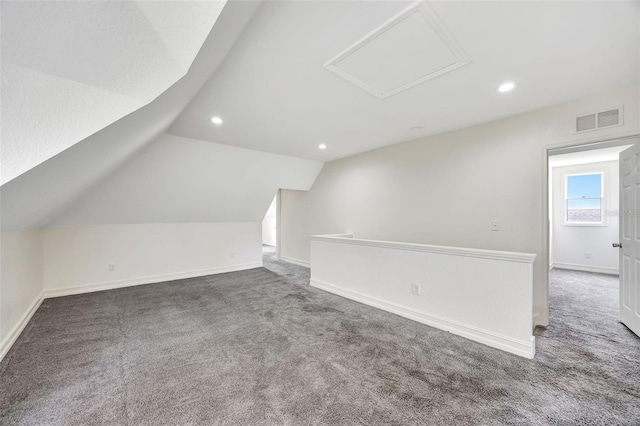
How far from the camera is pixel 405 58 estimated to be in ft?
6.09

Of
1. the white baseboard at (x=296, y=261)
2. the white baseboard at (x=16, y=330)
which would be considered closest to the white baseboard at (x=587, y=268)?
the white baseboard at (x=296, y=261)

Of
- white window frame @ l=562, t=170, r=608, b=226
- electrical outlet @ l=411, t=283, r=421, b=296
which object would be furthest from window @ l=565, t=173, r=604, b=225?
electrical outlet @ l=411, t=283, r=421, b=296

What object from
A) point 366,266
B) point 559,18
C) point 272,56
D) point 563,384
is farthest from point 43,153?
point 563,384

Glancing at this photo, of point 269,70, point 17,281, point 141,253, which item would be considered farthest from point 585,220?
point 17,281

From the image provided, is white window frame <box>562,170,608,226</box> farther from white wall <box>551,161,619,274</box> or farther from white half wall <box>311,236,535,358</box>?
white half wall <box>311,236,535,358</box>

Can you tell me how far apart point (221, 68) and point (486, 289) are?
3081mm

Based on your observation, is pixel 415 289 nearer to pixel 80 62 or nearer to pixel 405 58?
pixel 405 58

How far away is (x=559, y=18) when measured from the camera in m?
1.49

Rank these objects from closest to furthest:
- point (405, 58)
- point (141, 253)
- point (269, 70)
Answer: point (405, 58) → point (269, 70) → point (141, 253)

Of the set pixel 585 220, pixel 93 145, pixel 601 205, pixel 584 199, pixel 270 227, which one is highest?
pixel 93 145

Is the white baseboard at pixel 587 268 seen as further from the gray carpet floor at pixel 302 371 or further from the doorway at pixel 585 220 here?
the gray carpet floor at pixel 302 371

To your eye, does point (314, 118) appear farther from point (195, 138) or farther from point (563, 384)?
point (563, 384)

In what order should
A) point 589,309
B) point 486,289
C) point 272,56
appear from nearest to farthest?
point 272,56
point 486,289
point 589,309

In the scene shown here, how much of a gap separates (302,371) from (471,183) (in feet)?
9.94
